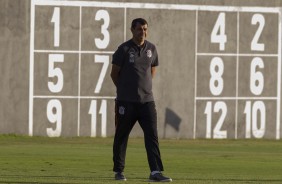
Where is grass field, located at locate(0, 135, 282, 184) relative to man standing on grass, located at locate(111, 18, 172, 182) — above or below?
below

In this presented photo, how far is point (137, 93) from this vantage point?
15633 millimetres

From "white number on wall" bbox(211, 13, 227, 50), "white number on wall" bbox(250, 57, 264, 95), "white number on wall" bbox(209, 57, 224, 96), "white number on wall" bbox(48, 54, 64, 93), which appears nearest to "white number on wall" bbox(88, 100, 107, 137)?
"white number on wall" bbox(48, 54, 64, 93)

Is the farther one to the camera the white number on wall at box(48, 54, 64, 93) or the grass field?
the white number on wall at box(48, 54, 64, 93)

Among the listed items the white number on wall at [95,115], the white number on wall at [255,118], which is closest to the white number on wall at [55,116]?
the white number on wall at [95,115]

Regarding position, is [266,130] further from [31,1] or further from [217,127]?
[31,1]

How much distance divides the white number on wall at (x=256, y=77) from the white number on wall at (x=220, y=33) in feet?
3.17

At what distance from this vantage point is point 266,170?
61.6 feet

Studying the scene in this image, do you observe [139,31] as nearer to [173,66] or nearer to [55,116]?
[55,116]

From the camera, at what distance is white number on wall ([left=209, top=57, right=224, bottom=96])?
2864cm

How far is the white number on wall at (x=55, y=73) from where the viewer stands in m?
27.1

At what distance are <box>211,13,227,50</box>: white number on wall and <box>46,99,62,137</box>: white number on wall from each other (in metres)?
4.27

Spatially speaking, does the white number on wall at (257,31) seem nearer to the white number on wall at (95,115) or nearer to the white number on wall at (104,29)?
the white number on wall at (104,29)

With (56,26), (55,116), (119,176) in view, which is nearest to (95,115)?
(55,116)

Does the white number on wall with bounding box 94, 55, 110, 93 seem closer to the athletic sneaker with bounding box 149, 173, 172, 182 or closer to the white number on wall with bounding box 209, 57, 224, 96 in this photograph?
the white number on wall with bounding box 209, 57, 224, 96
